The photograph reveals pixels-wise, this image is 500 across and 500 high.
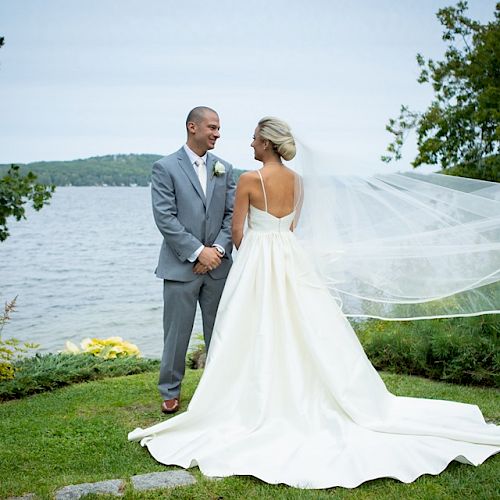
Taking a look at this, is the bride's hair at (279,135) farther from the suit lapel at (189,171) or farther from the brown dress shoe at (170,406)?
the brown dress shoe at (170,406)

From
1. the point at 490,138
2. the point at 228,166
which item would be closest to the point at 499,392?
the point at 228,166

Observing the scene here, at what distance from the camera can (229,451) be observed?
4.30 m

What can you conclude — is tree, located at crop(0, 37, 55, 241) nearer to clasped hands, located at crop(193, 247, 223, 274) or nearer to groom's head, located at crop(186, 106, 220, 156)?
groom's head, located at crop(186, 106, 220, 156)

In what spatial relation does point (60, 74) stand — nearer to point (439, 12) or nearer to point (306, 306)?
point (439, 12)

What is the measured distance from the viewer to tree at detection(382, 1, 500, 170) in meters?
11.6

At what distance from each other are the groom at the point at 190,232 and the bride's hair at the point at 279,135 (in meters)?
0.59

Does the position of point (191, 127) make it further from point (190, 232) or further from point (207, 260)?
point (207, 260)

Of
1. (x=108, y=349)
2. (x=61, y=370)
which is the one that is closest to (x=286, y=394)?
(x=61, y=370)

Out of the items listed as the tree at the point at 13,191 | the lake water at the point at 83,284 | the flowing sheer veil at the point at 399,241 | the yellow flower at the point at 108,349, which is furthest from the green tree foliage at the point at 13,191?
the lake water at the point at 83,284

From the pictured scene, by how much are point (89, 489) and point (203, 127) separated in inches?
111

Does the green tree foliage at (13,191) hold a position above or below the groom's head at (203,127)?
below

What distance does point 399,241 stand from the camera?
16.9 ft

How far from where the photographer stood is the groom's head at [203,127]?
5320mm

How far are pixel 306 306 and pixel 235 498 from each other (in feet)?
5.00
